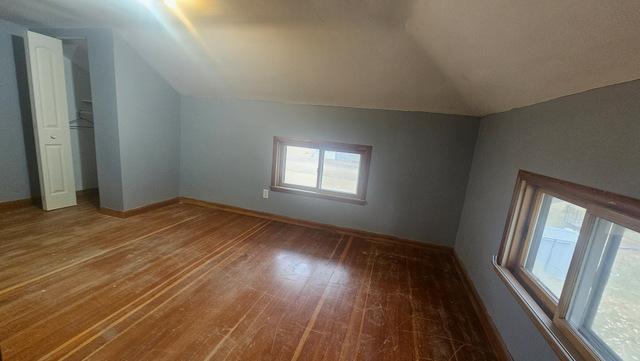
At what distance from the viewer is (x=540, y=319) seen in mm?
1265

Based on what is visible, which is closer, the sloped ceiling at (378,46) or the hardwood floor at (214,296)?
the sloped ceiling at (378,46)

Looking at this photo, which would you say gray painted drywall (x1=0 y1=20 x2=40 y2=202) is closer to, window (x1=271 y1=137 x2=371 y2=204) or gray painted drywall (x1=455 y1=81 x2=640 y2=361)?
Answer: window (x1=271 y1=137 x2=371 y2=204)

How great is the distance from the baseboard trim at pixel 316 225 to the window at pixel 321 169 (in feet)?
1.28

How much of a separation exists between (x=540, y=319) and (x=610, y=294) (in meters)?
0.32

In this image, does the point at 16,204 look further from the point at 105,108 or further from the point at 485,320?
the point at 485,320

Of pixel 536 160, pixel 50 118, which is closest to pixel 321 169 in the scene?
pixel 536 160

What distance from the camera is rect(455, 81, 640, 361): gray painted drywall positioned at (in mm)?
1001

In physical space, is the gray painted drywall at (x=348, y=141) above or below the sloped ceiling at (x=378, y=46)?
below

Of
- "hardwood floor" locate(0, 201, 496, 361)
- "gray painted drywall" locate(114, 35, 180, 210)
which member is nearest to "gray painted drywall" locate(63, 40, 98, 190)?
"hardwood floor" locate(0, 201, 496, 361)

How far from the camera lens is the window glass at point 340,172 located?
10.8 ft

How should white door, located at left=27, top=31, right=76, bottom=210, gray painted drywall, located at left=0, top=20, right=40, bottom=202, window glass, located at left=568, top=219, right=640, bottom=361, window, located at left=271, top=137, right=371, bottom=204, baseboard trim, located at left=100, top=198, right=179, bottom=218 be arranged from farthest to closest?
window, located at left=271, top=137, right=371, bottom=204, baseboard trim, located at left=100, top=198, right=179, bottom=218, gray painted drywall, located at left=0, top=20, right=40, bottom=202, white door, located at left=27, top=31, right=76, bottom=210, window glass, located at left=568, top=219, right=640, bottom=361

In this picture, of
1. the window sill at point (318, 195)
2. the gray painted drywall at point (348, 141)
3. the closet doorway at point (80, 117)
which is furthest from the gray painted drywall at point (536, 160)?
the closet doorway at point (80, 117)

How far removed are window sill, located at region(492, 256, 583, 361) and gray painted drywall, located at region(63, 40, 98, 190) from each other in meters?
5.05

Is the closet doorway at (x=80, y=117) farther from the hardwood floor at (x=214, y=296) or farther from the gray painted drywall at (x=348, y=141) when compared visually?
the gray painted drywall at (x=348, y=141)
